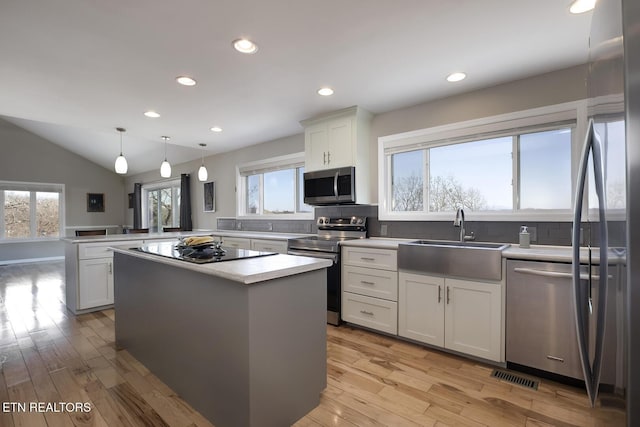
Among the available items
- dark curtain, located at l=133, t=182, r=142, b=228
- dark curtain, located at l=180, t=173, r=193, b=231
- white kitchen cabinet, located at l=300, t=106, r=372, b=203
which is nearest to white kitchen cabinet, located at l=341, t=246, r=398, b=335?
white kitchen cabinet, located at l=300, t=106, r=372, b=203

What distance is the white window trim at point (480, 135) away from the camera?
7.68 feet

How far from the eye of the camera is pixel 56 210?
7.73 meters

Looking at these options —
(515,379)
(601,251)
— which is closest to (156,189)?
(515,379)

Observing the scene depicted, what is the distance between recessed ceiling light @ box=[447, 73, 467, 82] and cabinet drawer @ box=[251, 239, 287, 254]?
8.04 ft

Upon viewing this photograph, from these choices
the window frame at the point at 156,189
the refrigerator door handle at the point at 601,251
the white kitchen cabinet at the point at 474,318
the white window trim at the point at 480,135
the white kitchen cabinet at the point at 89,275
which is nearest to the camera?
the refrigerator door handle at the point at 601,251

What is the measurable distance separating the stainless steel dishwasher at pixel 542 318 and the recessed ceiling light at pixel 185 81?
3.01 meters

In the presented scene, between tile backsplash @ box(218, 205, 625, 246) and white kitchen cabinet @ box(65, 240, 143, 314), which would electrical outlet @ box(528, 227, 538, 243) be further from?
white kitchen cabinet @ box(65, 240, 143, 314)

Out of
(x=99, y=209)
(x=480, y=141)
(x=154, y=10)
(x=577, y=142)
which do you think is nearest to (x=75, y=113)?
(x=154, y=10)

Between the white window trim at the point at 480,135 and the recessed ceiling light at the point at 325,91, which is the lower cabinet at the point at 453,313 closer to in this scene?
the white window trim at the point at 480,135

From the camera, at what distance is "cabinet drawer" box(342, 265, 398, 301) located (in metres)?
2.73

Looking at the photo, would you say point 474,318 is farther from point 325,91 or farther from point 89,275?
point 89,275

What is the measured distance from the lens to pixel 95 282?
139 inches

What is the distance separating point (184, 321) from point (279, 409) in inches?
30.8

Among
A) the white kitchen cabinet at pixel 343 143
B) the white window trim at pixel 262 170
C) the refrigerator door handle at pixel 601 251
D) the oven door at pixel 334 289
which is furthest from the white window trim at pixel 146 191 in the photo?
the refrigerator door handle at pixel 601 251
